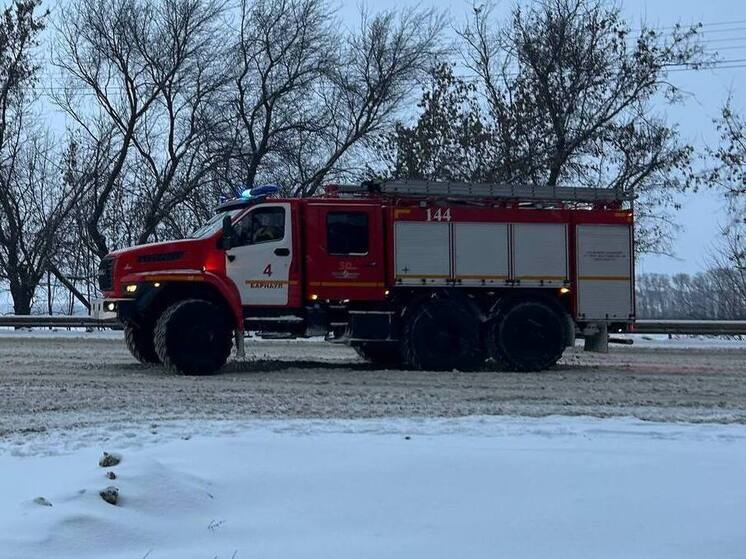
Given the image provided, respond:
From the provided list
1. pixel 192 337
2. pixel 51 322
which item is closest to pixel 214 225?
pixel 192 337

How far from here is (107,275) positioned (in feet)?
47.6

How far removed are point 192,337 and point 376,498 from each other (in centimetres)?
817

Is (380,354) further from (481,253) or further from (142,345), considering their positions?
(142,345)

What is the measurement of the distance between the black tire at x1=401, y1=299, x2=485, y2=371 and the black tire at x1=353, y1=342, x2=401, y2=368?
904 millimetres

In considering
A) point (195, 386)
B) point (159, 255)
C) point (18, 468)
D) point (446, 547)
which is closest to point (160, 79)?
point (159, 255)

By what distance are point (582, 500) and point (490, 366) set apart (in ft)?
33.0

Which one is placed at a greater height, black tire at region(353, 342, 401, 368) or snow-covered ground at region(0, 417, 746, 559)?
black tire at region(353, 342, 401, 368)

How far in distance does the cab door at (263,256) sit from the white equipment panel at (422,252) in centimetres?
173

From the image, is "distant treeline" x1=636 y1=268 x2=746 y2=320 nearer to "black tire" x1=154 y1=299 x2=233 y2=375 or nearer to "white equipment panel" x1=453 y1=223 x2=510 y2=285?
"white equipment panel" x1=453 y1=223 x2=510 y2=285

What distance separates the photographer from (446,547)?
554 centimetres

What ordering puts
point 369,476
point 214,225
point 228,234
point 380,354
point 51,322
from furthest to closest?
point 51,322, point 380,354, point 214,225, point 228,234, point 369,476

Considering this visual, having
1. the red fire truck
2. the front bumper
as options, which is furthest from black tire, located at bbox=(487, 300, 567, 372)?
the front bumper

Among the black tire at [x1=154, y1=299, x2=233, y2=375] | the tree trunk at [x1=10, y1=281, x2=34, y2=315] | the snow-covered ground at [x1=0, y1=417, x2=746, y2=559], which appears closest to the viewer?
the snow-covered ground at [x1=0, y1=417, x2=746, y2=559]

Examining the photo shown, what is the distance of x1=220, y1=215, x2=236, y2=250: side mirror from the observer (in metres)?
14.4
